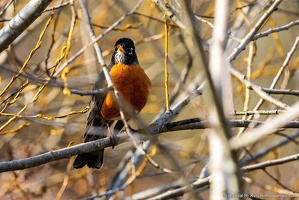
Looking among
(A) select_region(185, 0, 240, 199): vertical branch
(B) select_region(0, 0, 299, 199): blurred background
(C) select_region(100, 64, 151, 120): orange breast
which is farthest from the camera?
(B) select_region(0, 0, 299, 199): blurred background

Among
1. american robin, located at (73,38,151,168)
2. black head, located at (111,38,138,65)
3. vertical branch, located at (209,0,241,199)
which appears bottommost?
vertical branch, located at (209,0,241,199)

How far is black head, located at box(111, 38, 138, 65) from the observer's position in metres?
5.02

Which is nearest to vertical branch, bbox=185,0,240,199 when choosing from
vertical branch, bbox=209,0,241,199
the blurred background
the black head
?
vertical branch, bbox=209,0,241,199

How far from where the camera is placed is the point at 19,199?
18.1 feet

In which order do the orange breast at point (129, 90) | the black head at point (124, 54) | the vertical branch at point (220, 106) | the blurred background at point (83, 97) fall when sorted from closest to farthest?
the vertical branch at point (220, 106) < the orange breast at point (129, 90) < the blurred background at point (83, 97) < the black head at point (124, 54)

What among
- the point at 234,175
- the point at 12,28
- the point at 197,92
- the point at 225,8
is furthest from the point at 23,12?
the point at 234,175

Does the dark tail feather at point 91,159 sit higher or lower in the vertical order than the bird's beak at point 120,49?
lower

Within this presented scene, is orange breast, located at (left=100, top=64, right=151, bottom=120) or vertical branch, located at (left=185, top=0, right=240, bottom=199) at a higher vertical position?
orange breast, located at (left=100, top=64, right=151, bottom=120)

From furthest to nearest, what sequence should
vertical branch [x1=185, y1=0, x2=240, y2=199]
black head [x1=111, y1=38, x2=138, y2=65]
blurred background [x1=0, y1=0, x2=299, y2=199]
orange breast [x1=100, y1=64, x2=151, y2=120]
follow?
black head [x1=111, y1=38, x2=138, y2=65] → blurred background [x1=0, y1=0, x2=299, y2=199] → orange breast [x1=100, y1=64, x2=151, y2=120] → vertical branch [x1=185, y1=0, x2=240, y2=199]

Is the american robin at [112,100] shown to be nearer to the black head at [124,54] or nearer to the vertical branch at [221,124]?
the black head at [124,54]

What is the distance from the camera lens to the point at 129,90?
4.61 metres

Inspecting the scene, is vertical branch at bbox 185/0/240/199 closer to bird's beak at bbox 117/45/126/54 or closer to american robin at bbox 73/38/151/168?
american robin at bbox 73/38/151/168

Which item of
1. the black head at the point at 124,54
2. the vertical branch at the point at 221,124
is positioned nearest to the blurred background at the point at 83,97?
the black head at the point at 124,54

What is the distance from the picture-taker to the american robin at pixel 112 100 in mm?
4590
